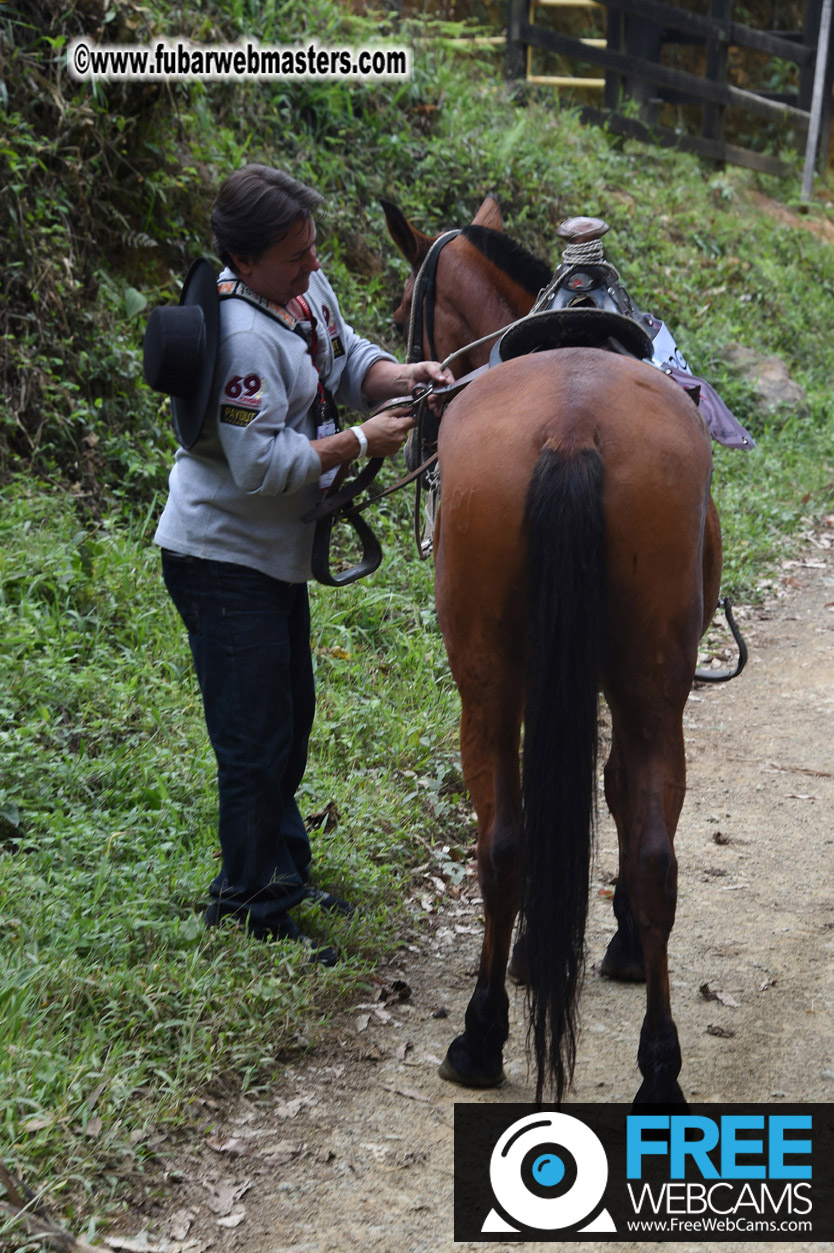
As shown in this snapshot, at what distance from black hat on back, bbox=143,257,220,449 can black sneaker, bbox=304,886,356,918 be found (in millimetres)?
1482

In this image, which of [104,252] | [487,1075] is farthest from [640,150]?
[487,1075]

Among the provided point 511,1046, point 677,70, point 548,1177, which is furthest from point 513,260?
point 677,70

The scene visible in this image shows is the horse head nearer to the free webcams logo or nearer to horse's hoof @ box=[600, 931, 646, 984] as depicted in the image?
horse's hoof @ box=[600, 931, 646, 984]

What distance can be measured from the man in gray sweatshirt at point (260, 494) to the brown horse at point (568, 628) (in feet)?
1.59

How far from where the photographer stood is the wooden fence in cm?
1283

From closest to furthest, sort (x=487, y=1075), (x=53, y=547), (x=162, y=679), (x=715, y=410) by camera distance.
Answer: (x=487, y=1075) → (x=715, y=410) → (x=162, y=679) → (x=53, y=547)

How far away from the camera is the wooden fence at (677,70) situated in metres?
12.8

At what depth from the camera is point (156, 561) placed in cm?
525

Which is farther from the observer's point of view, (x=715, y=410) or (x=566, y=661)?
(x=715, y=410)

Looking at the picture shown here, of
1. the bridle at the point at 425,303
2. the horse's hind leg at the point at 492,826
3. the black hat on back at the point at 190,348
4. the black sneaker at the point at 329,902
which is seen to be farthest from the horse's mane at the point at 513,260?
the black sneaker at the point at 329,902

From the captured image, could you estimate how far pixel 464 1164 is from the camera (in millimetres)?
2605

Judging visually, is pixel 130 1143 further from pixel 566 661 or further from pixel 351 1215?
pixel 566 661

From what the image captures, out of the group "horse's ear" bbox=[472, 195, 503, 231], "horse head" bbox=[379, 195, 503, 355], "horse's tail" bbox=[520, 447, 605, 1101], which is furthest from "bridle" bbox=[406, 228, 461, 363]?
"horse's tail" bbox=[520, 447, 605, 1101]

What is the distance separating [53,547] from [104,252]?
2.29 m
